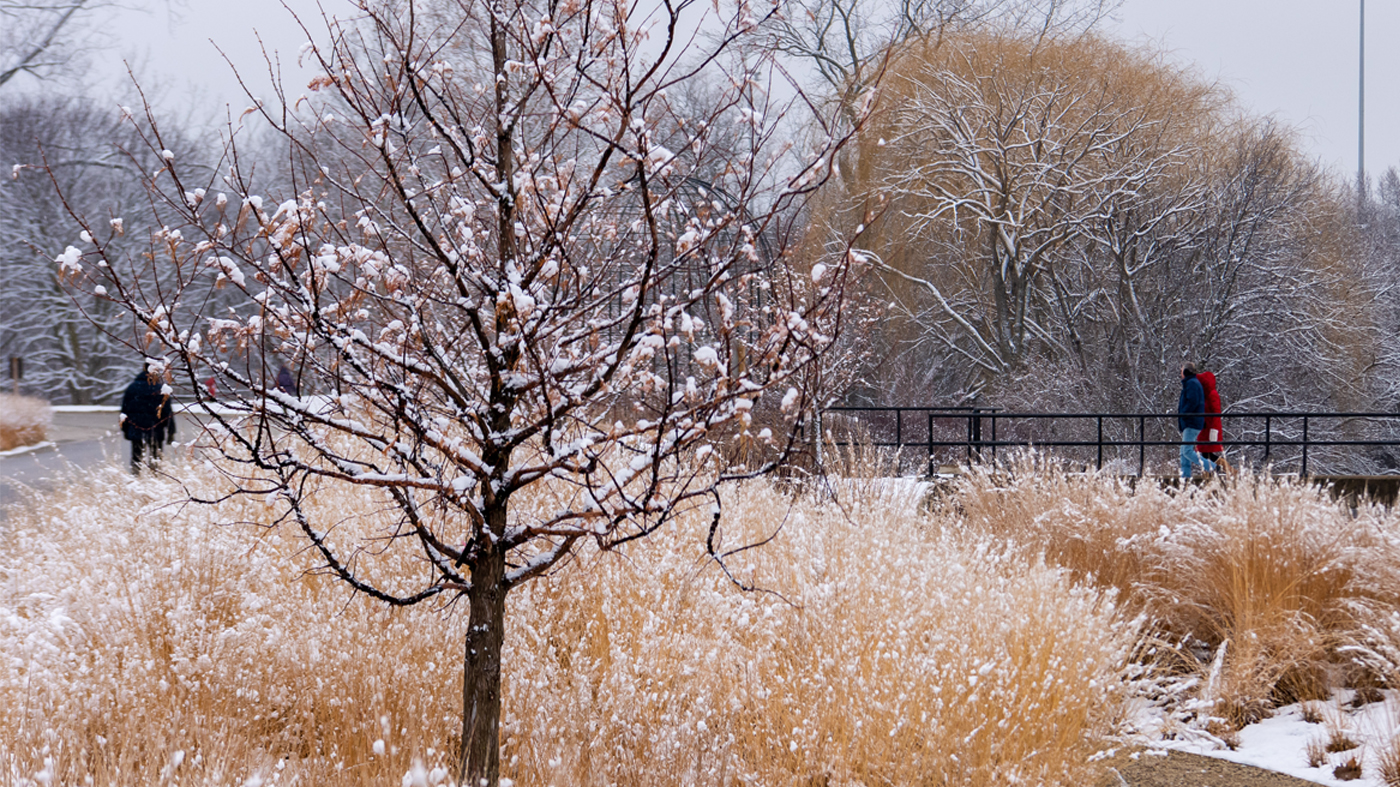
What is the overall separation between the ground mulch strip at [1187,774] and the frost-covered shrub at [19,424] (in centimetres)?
1402

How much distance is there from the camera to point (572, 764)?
3553 millimetres

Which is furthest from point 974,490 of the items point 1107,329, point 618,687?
point 1107,329

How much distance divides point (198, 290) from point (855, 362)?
21345mm

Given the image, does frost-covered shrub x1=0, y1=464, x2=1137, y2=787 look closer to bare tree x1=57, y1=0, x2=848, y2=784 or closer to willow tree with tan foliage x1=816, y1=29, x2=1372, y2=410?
bare tree x1=57, y1=0, x2=848, y2=784

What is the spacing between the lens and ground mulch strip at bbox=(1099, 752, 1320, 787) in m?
5.12

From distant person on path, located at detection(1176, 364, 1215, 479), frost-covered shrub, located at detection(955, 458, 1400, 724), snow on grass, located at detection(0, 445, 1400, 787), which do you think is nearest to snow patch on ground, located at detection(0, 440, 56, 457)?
snow on grass, located at detection(0, 445, 1400, 787)

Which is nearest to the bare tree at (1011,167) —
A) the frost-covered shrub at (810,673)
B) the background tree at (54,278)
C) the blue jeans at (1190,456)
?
the blue jeans at (1190,456)

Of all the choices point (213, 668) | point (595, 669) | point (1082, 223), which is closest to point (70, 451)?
point (213, 668)

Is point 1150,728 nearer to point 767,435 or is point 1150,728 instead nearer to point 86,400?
point 767,435

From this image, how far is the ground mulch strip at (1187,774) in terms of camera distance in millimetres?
5117

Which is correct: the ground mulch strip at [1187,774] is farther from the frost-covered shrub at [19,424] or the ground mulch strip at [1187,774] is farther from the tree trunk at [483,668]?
the frost-covered shrub at [19,424]

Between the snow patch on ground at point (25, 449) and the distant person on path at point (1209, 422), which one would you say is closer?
the distant person on path at point (1209, 422)

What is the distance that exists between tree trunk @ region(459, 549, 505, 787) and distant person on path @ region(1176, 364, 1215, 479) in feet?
36.6

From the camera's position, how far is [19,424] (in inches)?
544
